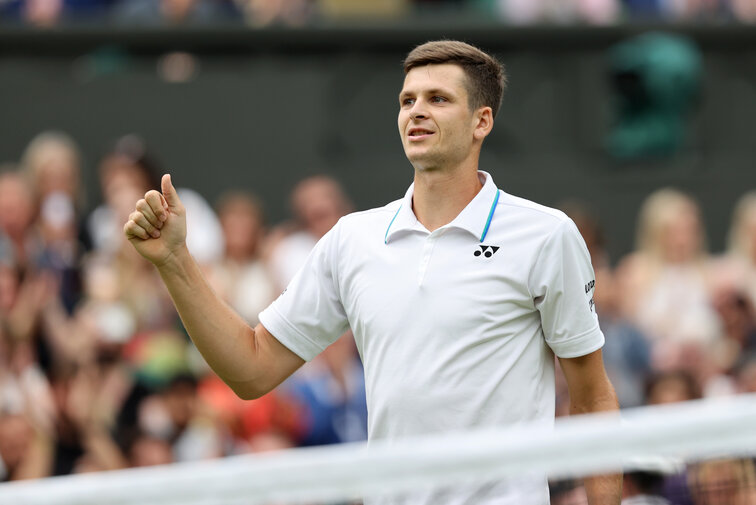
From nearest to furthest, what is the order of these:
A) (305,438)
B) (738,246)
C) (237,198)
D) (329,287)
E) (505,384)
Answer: (505,384) < (329,287) < (305,438) < (237,198) < (738,246)

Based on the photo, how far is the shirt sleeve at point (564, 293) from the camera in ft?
11.9

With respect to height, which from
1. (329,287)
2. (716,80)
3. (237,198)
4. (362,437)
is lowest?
(362,437)

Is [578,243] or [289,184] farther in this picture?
[289,184]

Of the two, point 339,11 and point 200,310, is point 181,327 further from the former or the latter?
point 200,310

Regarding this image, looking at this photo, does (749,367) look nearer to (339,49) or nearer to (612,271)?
(612,271)

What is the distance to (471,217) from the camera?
3738 millimetres

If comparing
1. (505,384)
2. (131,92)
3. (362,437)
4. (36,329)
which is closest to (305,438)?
(362,437)

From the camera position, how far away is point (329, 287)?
3955mm

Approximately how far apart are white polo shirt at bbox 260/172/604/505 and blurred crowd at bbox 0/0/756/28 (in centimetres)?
641

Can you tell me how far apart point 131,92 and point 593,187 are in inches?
139

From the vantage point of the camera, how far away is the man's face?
371 cm

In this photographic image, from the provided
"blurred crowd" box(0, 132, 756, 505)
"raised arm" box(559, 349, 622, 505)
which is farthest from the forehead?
"blurred crowd" box(0, 132, 756, 505)

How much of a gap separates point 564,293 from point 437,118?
0.60 meters

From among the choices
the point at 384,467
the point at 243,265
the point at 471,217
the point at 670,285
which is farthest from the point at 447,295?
the point at 670,285
